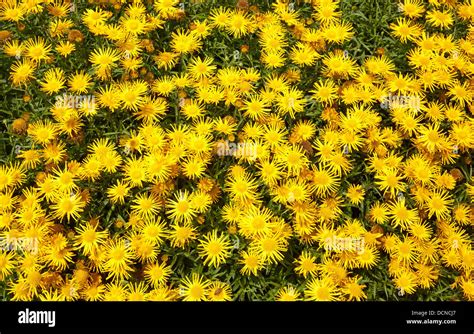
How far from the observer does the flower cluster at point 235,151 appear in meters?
2.46

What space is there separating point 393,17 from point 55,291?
263 centimetres

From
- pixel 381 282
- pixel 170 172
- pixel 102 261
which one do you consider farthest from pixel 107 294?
pixel 381 282

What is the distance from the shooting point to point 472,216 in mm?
2691

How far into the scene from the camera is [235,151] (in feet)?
8.91

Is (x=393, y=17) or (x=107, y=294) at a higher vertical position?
(x=393, y=17)

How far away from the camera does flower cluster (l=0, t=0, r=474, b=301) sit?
2.46 metres

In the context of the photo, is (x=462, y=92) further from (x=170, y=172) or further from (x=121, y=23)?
(x=121, y=23)

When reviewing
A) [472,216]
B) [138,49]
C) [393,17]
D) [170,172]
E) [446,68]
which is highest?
[393,17]

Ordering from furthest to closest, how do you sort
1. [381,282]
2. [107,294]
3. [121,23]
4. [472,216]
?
[121,23], [472,216], [381,282], [107,294]

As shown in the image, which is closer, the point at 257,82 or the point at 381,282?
the point at 381,282

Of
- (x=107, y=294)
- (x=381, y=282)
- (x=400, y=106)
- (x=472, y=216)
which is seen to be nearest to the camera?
(x=107, y=294)

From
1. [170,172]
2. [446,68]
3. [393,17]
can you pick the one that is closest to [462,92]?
[446,68]

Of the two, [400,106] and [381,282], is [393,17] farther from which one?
[381,282]

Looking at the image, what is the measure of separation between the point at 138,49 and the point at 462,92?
194 cm
